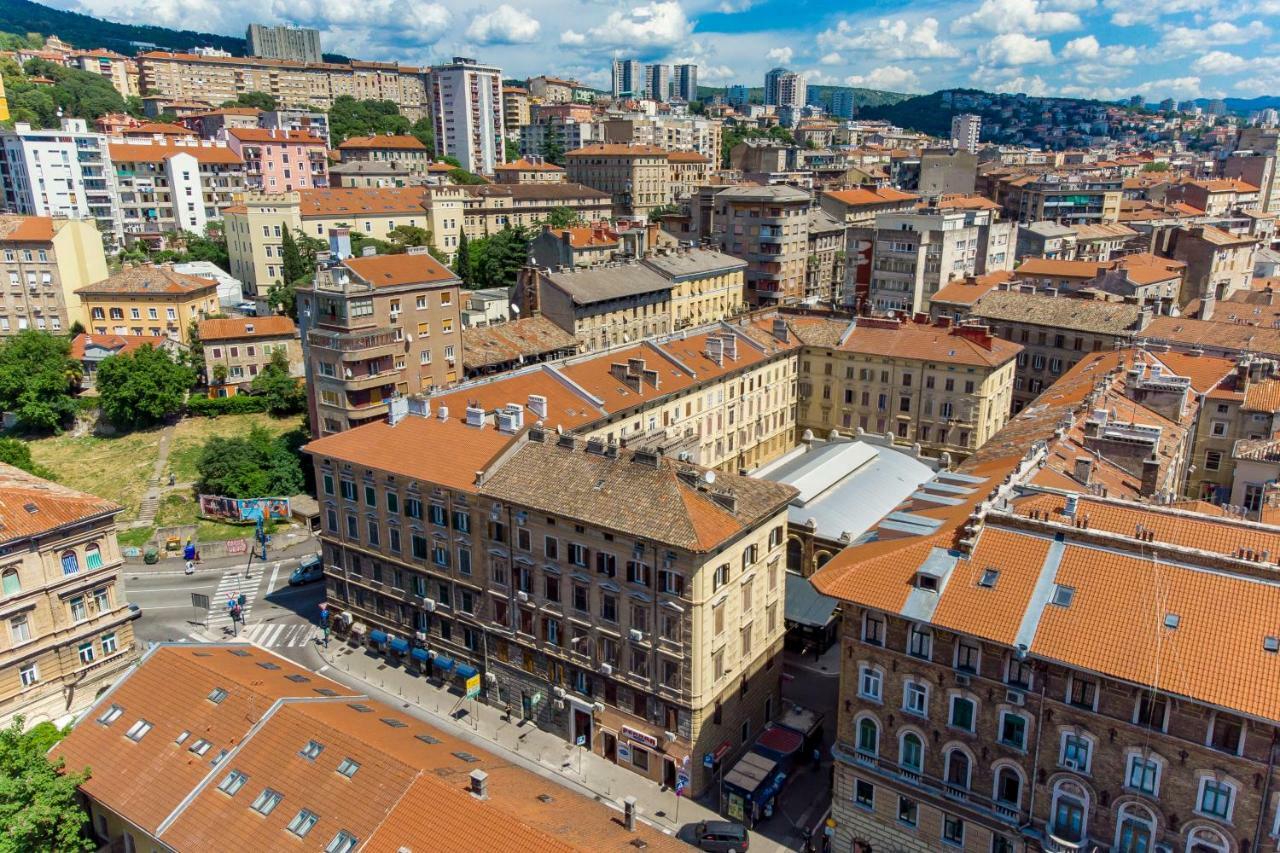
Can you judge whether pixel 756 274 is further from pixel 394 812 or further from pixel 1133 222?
pixel 394 812

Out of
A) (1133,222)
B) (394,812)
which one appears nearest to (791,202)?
(1133,222)

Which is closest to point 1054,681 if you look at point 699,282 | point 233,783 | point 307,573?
point 233,783

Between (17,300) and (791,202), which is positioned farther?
(791,202)

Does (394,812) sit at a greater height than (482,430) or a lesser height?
lesser

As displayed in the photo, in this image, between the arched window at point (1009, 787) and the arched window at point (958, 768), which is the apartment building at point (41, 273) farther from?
the arched window at point (1009, 787)

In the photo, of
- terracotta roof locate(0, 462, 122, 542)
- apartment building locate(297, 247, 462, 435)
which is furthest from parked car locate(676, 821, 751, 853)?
apartment building locate(297, 247, 462, 435)

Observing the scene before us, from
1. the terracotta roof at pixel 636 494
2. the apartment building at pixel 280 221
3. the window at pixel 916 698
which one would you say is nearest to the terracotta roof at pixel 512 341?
the terracotta roof at pixel 636 494

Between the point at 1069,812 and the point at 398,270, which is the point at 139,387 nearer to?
the point at 398,270
